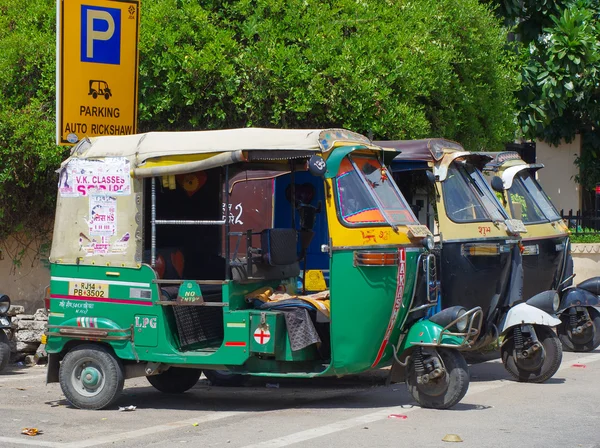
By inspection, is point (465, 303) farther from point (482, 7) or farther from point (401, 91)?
point (482, 7)

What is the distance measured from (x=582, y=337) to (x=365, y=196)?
Answer: 564 centimetres

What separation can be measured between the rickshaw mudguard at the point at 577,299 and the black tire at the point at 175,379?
5.16m

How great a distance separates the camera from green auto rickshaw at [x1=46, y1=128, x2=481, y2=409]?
8492mm

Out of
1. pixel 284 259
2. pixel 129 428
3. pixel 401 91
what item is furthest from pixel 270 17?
pixel 129 428

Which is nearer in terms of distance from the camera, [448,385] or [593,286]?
[448,385]

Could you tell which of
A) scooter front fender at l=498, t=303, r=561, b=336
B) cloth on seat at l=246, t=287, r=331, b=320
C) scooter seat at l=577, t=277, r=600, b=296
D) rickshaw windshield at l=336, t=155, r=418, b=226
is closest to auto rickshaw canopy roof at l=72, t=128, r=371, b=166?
rickshaw windshield at l=336, t=155, r=418, b=226

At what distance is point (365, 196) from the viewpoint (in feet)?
28.5

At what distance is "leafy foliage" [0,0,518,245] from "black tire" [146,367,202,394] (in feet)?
12.7

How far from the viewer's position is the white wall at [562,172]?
24.7 m

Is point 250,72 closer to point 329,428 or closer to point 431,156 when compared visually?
point 431,156

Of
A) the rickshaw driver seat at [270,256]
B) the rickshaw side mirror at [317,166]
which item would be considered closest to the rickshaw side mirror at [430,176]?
the rickshaw driver seat at [270,256]

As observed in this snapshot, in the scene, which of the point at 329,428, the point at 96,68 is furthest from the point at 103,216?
the point at 329,428

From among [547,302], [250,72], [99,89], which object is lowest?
[547,302]

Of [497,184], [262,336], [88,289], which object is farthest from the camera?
[497,184]
